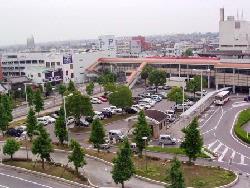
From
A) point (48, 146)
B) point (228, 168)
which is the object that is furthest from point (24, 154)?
point (228, 168)

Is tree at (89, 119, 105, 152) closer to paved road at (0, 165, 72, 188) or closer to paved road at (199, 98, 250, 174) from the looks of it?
paved road at (0, 165, 72, 188)

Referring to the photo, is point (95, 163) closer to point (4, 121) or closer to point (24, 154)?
point (24, 154)

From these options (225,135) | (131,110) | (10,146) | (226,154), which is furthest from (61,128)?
(131,110)

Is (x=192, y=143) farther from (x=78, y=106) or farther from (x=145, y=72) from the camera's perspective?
(x=145, y=72)

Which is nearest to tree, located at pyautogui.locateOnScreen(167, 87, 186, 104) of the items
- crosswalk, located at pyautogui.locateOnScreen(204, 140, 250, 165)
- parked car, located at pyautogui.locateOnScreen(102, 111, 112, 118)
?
parked car, located at pyautogui.locateOnScreen(102, 111, 112, 118)

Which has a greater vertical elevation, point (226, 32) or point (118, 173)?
point (226, 32)

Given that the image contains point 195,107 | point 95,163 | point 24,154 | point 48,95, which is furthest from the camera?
point 48,95
